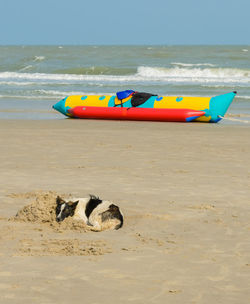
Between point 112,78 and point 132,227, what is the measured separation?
1156 inches

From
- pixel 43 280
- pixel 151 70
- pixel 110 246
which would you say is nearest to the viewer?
pixel 43 280

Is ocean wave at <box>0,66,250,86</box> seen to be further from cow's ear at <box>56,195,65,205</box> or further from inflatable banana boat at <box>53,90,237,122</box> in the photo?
cow's ear at <box>56,195,65,205</box>

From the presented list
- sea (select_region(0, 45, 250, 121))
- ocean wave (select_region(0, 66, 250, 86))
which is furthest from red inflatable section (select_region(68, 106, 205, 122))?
ocean wave (select_region(0, 66, 250, 86))

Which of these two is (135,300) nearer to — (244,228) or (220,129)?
(244,228)

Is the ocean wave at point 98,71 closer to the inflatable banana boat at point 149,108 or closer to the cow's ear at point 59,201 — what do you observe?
the inflatable banana boat at point 149,108

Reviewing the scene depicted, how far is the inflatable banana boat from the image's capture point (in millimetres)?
15617

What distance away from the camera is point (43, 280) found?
4.57 m

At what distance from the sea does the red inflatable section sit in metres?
1.18

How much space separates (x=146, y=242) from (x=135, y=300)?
133cm

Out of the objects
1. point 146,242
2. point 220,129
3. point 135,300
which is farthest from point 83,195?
point 220,129

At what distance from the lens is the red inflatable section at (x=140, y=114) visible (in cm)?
1557

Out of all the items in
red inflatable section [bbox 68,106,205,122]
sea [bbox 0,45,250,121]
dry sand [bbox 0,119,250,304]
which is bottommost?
dry sand [bbox 0,119,250,304]

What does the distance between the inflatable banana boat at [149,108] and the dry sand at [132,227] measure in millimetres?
4335

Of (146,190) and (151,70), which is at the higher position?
(151,70)
